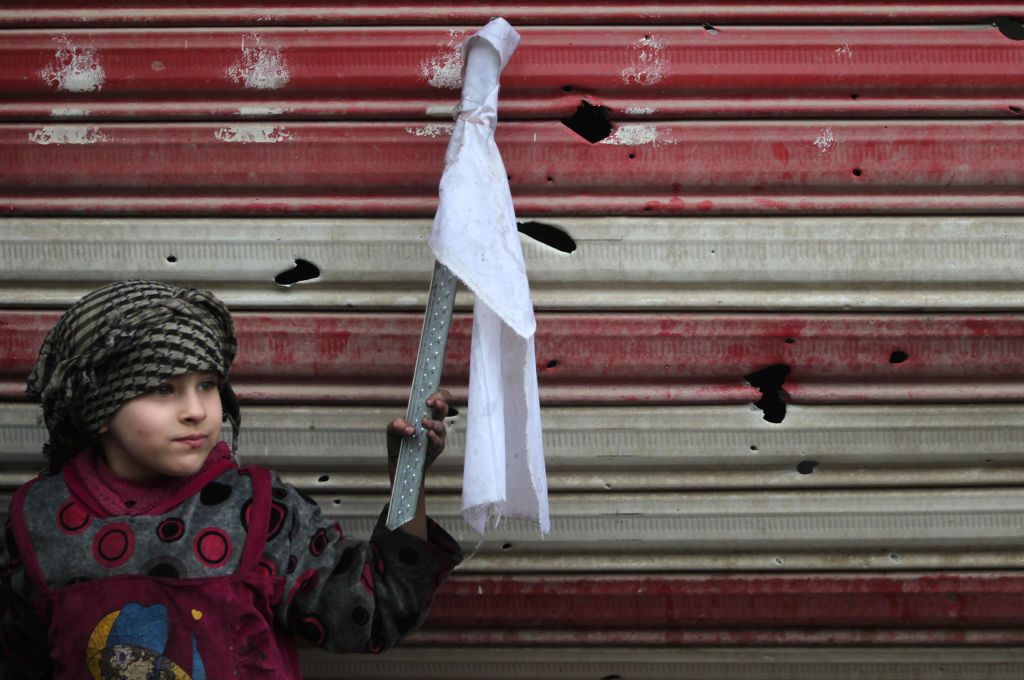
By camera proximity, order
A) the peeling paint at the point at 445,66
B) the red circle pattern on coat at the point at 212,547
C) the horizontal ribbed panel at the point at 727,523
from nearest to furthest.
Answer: the red circle pattern on coat at the point at 212,547 < the peeling paint at the point at 445,66 < the horizontal ribbed panel at the point at 727,523

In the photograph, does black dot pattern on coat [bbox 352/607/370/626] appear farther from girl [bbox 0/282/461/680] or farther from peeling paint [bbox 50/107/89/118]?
peeling paint [bbox 50/107/89/118]

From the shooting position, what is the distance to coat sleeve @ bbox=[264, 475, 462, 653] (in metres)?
2.13

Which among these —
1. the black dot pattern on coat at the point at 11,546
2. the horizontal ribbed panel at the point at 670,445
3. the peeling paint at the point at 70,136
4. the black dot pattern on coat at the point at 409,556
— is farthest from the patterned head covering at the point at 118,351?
the peeling paint at the point at 70,136

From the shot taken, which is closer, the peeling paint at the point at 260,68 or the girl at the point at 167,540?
the girl at the point at 167,540

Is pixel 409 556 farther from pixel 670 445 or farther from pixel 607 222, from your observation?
Answer: pixel 607 222

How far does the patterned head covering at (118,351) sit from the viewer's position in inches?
77.8

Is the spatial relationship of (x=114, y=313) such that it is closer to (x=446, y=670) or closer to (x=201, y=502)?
(x=201, y=502)

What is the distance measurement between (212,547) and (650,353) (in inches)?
50.7

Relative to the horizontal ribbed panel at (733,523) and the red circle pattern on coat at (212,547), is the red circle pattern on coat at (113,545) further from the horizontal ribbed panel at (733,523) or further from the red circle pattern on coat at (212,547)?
the horizontal ribbed panel at (733,523)

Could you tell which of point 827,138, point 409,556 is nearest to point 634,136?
point 827,138

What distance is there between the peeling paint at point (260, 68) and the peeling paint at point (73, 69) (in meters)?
0.36

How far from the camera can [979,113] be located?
9.02 ft

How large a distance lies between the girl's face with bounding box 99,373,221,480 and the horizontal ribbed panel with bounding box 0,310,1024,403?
0.73 meters

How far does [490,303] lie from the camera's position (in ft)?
7.16
